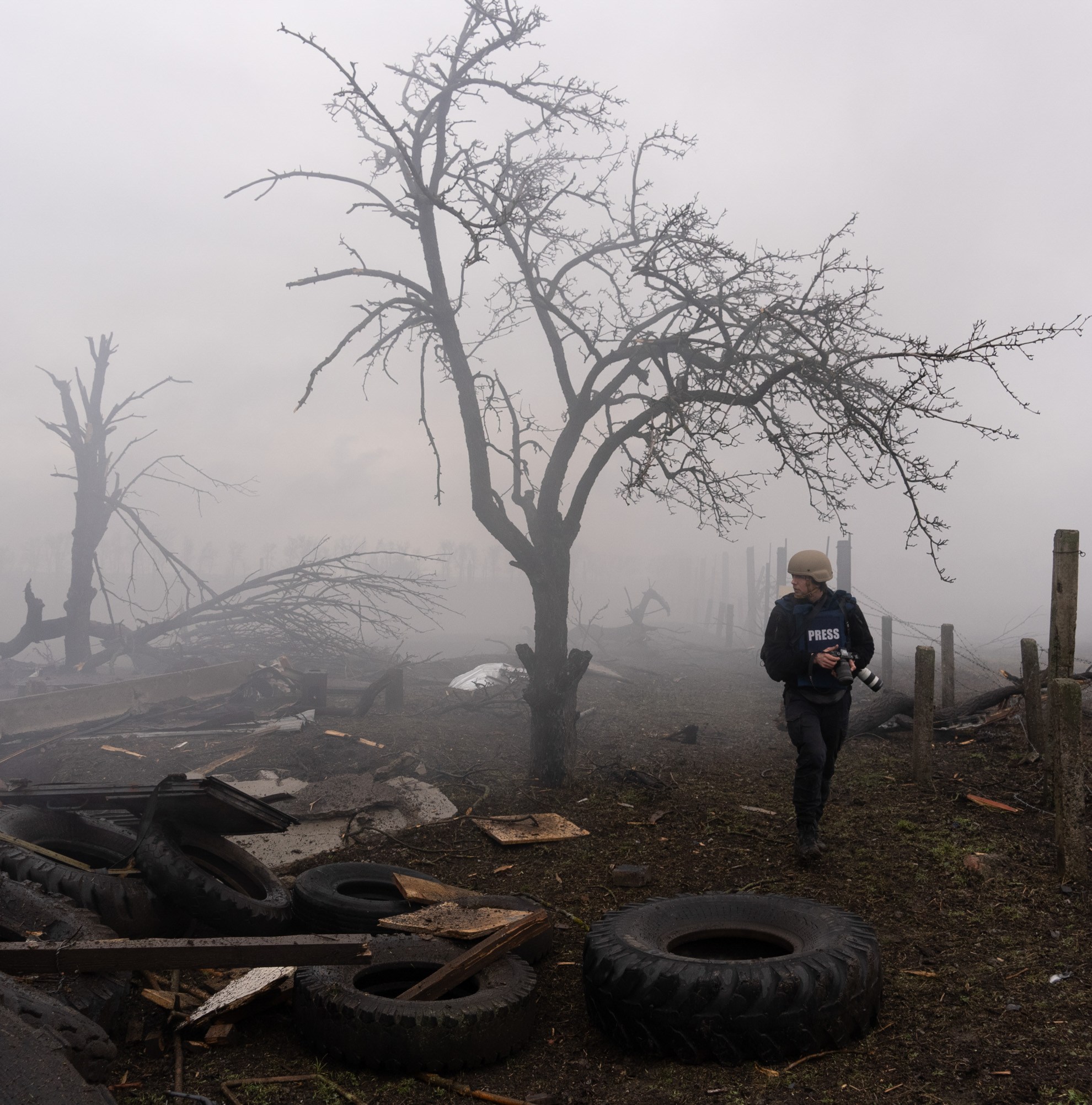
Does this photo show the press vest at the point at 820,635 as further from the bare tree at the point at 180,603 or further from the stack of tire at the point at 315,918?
the bare tree at the point at 180,603

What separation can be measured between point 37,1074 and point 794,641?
15.1 feet

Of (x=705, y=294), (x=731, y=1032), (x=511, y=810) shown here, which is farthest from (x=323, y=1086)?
(x=705, y=294)

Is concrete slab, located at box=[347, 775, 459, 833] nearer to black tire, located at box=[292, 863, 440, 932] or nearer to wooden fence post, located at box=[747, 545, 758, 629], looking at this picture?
black tire, located at box=[292, 863, 440, 932]

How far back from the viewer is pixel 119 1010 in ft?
12.2

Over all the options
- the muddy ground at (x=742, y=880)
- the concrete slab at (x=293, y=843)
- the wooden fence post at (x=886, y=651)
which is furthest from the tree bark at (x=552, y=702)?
the wooden fence post at (x=886, y=651)

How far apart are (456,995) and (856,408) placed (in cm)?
637

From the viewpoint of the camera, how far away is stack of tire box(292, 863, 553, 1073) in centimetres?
342

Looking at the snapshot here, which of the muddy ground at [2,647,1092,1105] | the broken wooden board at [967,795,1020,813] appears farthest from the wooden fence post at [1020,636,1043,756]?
the broken wooden board at [967,795,1020,813]

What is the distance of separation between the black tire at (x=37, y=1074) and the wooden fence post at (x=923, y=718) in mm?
6782

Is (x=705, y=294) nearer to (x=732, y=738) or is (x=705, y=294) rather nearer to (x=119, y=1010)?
(x=732, y=738)

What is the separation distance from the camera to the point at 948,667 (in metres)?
→ 11.5

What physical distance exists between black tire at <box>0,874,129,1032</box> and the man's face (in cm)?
454

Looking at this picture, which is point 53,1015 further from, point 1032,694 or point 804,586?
point 1032,694

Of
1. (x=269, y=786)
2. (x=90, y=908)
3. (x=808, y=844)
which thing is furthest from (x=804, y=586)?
(x=269, y=786)
